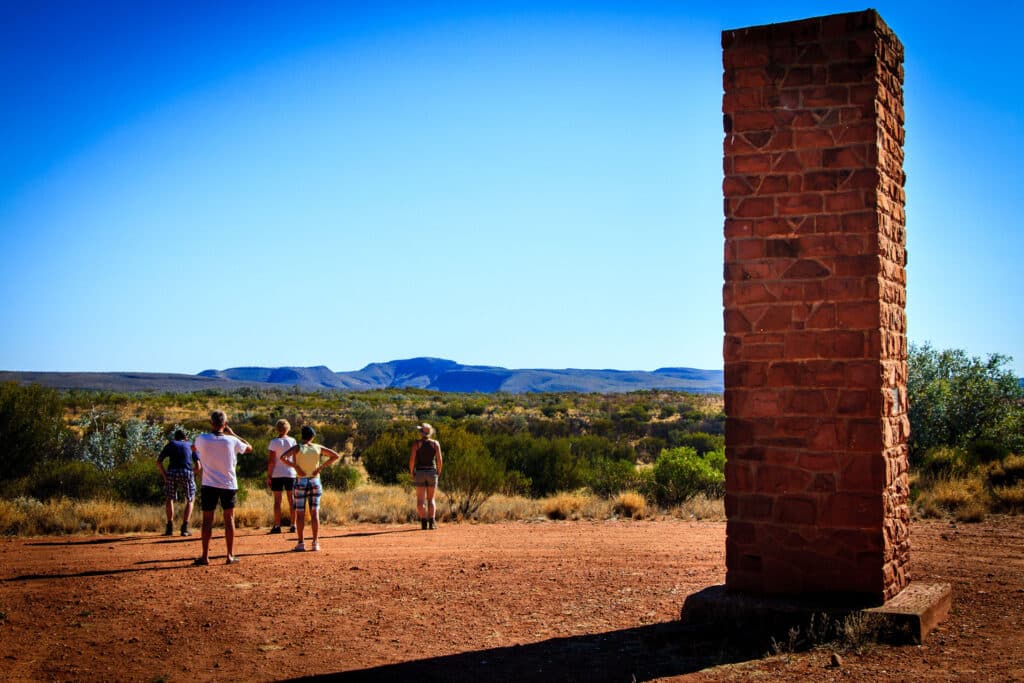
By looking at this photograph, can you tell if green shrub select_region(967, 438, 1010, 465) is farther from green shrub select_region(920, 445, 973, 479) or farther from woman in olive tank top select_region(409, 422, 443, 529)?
woman in olive tank top select_region(409, 422, 443, 529)

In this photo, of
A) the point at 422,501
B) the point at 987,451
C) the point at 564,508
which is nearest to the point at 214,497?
the point at 422,501

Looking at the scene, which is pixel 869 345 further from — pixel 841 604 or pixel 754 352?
pixel 841 604

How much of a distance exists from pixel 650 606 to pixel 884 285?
3837 mm

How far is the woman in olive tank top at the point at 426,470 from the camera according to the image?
1471 cm

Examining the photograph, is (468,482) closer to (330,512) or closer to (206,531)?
(330,512)

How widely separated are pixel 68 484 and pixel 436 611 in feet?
38.9

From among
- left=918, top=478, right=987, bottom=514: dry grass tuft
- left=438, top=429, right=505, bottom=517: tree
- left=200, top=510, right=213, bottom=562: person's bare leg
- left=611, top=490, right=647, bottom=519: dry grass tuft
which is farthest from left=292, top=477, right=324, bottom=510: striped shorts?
left=918, top=478, right=987, bottom=514: dry grass tuft

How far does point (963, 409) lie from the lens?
2166 cm

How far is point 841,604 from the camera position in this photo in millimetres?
7328

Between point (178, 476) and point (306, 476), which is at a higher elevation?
point (306, 476)

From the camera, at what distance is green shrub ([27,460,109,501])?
58.0 ft

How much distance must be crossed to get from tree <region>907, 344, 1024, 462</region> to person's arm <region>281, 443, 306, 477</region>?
14555 millimetres

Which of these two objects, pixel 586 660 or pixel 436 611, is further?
pixel 436 611

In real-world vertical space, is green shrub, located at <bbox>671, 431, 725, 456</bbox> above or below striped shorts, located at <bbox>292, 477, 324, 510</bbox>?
below
